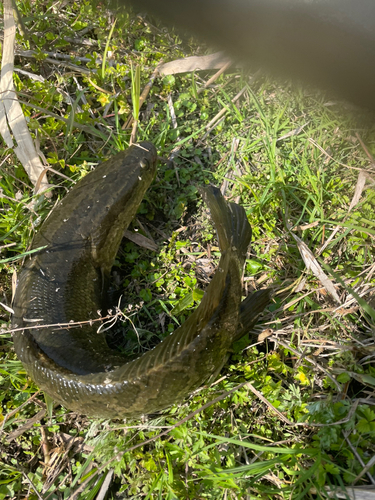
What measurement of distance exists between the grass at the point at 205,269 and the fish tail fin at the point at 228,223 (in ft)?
1.61

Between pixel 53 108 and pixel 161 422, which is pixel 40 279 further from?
pixel 53 108

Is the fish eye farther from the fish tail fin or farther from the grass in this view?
the fish tail fin

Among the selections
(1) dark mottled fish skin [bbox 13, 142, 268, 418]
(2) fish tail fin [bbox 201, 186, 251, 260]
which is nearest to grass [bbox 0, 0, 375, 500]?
(1) dark mottled fish skin [bbox 13, 142, 268, 418]

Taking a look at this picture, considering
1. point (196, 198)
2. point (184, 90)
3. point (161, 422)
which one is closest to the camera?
point (161, 422)

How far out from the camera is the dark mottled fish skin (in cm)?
246

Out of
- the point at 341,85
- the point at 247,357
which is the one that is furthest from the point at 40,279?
the point at 341,85

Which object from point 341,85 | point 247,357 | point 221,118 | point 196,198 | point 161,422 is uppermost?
point 341,85

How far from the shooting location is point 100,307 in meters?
3.21

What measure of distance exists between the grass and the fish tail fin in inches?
19.4

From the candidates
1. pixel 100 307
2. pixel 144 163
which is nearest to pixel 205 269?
pixel 100 307

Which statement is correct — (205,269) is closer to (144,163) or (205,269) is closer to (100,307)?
(100,307)

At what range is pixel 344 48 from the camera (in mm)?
429

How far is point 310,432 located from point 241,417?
499mm

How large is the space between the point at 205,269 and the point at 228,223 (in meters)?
0.72
